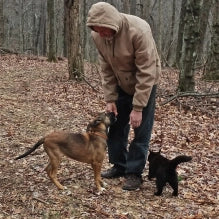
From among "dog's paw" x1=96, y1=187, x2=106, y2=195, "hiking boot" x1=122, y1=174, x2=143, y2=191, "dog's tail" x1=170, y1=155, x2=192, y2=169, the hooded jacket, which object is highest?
the hooded jacket

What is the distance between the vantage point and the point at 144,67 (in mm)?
4684

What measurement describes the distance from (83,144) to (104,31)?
68.7 inches

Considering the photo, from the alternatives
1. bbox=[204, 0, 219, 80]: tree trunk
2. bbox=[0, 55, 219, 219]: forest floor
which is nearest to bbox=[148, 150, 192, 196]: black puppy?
bbox=[0, 55, 219, 219]: forest floor

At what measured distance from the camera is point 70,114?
1017 cm

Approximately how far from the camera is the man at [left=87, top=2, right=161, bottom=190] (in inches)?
177

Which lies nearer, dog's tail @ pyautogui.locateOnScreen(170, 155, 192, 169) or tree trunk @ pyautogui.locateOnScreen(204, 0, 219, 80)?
dog's tail @ pyautogui.locateOnScreen(170, 155, 192, 169)

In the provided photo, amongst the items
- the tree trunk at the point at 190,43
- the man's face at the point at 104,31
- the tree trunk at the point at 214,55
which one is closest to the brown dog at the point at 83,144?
the man's face at the point at 104,31

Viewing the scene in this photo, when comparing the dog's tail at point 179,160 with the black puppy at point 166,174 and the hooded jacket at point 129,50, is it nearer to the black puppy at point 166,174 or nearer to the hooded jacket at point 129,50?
the black puppy at point 166,174

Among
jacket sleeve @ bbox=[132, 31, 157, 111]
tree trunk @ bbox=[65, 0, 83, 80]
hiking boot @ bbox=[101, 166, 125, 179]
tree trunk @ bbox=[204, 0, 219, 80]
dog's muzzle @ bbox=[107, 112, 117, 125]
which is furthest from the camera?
tree trunk @ bbox=[65, 0, 83, 80]

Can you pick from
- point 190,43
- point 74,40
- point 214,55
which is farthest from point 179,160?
point 74,40

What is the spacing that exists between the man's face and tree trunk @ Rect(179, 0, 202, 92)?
22.5ft

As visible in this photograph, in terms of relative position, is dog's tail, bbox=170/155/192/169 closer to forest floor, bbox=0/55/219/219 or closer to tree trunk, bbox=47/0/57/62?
forest floor, bbox=0/55/219/219

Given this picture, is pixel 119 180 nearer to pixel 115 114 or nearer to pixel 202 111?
pixel 115 114

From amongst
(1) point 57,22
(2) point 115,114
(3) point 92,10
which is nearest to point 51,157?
(2) point 115,114
